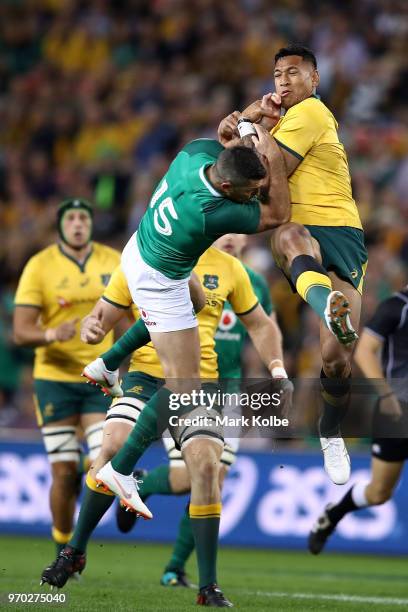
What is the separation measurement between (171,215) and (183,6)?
12.2 metres

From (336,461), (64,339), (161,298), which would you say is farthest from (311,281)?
(64,339)

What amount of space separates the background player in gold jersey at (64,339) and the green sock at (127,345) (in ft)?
6.23

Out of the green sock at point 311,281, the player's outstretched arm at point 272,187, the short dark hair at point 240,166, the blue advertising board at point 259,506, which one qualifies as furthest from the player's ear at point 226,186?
the blue advertising board at point 259,506

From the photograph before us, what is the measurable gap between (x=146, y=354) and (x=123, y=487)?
1.52 meters

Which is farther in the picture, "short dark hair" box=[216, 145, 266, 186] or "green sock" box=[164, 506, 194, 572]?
"green sock" box=[164, 506, 194, 572]

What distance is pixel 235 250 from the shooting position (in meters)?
10.5

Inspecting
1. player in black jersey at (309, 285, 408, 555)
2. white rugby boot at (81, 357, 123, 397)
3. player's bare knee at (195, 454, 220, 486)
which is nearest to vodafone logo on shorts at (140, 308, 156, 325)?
white rugby boot at (81, 357, 123, 397)

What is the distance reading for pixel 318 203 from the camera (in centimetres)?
841

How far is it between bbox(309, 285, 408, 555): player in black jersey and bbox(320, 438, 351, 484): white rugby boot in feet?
6.11

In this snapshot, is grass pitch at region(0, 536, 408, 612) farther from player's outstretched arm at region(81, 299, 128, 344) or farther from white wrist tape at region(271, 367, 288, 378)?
player's outstretched arm at region(81, 299, 128, 344)

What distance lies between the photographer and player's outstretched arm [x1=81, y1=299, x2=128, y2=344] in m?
8.66

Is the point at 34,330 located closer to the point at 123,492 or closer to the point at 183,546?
the point at 183,546

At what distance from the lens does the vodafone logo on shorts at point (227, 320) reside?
Answer: 10.6 meters

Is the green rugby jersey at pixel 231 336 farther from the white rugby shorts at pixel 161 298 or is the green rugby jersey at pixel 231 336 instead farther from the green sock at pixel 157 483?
the white rugby shorts at pixel 161 298
